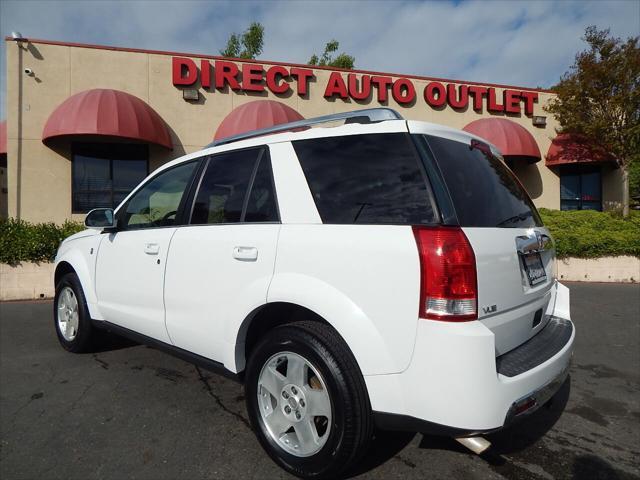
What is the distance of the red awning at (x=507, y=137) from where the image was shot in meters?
13.3

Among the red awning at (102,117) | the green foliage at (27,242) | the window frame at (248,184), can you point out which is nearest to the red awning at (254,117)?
the red awning at (102,117)

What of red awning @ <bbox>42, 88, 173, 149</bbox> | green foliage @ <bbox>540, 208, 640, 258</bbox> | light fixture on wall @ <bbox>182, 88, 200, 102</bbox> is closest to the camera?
red awning @ <bbox>42, 88, 173, 149</bbox>

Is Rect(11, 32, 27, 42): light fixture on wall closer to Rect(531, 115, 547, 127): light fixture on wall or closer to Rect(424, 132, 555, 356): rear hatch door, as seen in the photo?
Rect(424, 132, 555, 356): rear hatch door

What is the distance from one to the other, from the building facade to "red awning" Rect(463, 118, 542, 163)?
0.13 ft

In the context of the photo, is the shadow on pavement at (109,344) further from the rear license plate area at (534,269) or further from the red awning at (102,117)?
the red awning at (102,117)

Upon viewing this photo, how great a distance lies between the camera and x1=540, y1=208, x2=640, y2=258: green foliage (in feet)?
33.0

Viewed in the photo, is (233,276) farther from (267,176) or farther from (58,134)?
(58,134)

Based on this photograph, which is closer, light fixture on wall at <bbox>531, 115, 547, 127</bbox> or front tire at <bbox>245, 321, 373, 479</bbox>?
front tire at <bbox>245, 321, 373, 479</bbox>

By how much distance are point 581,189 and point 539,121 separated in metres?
3.48

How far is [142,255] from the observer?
318 cm

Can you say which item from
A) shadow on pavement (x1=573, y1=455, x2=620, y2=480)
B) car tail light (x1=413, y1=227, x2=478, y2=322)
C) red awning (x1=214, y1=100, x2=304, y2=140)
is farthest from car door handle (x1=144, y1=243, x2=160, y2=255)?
red awning (x1=214, y1=100, x2=304, y2=140)

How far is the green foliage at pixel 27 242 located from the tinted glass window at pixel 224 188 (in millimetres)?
6810

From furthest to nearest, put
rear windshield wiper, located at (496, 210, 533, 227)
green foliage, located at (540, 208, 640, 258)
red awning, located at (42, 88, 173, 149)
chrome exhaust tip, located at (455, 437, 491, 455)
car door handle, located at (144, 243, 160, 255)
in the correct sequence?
1. green foliage, located at (540, 208, 640, 258)
2. red awning, located at (42, 88, 173, 149)
3. car door handle, located at (144, 243, 160, 255)
4. rear windshield wiper, located at (496, 210, 533, 227)
5. chrome exhaust tip, located at (455, 437, 491, 455)

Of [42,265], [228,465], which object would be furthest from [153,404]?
[42,265]
